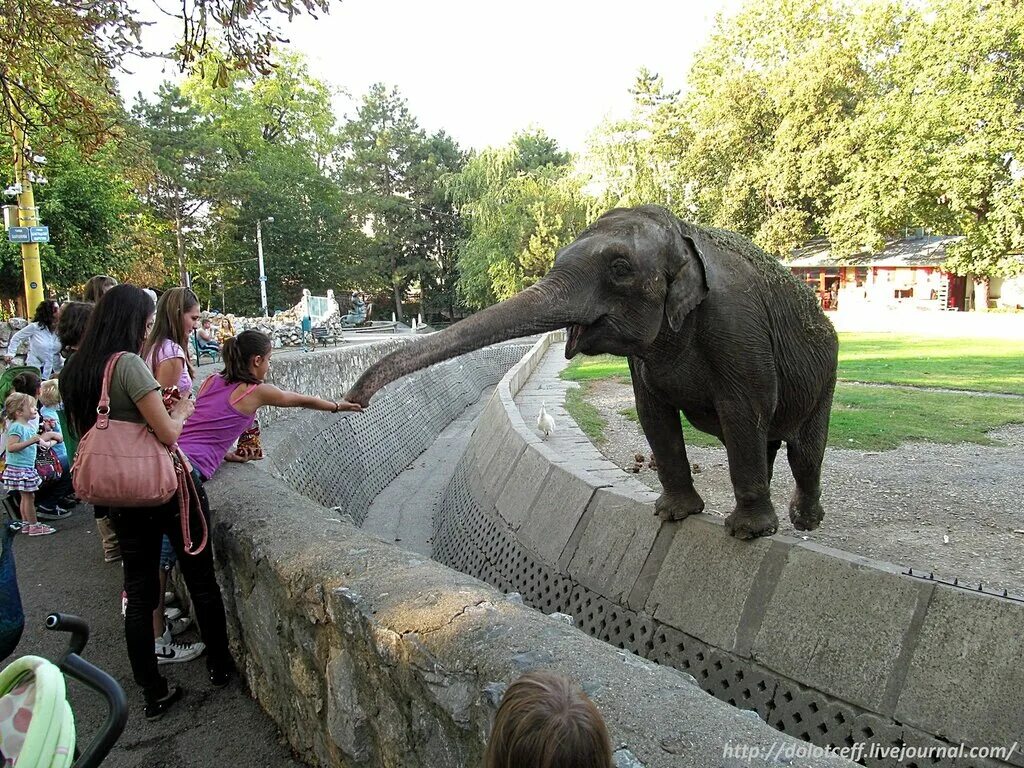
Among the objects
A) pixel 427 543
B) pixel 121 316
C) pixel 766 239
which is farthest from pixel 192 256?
pixel 121 316

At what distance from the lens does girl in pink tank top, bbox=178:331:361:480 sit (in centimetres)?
414

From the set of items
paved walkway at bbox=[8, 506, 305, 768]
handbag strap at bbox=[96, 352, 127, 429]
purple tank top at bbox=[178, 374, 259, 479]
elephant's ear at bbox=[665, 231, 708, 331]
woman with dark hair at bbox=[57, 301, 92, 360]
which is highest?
elephant's ear at bbox=[665, 231, 708, 331]

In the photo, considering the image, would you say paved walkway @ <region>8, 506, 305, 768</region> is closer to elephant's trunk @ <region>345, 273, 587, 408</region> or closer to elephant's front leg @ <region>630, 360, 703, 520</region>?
elephant's trunk @ <region>345, 273, 587, 408</region>

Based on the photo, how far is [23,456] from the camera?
20.8 feet

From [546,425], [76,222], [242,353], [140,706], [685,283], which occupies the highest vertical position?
[76,222]

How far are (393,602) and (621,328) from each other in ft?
4.98

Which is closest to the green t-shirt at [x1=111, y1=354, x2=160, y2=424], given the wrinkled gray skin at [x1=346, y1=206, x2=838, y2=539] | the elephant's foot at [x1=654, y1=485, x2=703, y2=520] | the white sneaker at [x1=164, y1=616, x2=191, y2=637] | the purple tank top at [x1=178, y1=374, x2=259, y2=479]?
the purple tank top at [x1=178, y1=374, x2=259, y2=479]

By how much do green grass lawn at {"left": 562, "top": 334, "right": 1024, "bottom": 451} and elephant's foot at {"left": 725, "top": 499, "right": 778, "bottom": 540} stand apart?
163 inches

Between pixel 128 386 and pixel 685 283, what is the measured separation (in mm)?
2543

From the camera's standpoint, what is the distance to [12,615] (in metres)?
2.59

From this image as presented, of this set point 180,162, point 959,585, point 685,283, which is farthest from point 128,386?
point 180,162

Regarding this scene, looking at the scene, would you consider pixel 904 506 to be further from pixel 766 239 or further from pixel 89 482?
pixel 766 239

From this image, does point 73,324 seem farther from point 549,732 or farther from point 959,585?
point 959,585

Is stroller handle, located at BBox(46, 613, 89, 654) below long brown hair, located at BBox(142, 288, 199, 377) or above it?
below
